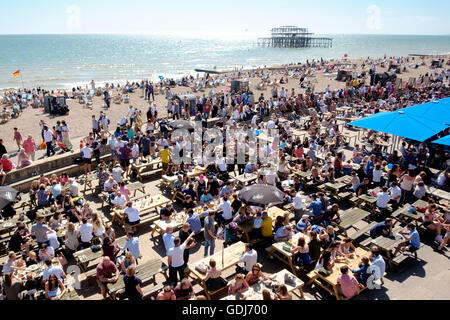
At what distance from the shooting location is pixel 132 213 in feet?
29.1

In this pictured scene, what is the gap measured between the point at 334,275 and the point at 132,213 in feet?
17.3

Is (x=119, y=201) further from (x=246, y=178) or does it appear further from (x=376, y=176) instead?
(x=376, y=176)

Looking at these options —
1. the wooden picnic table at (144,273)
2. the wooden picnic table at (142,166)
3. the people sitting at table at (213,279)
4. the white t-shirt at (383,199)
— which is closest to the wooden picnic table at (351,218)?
the white t-shirt at (383,199)

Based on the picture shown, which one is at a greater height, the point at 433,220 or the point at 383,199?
the point at 383,199

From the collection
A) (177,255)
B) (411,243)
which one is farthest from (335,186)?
(177,255)

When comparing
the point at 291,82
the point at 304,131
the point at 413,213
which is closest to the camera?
the point at 413,213

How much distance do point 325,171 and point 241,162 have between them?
321 cm

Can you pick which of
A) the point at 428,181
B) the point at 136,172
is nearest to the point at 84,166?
the point at 136,172

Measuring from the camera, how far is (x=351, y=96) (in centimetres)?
2656

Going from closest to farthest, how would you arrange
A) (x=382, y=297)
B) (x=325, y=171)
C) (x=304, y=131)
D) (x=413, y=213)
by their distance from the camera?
(x=382, y=297) < (x=413, y=213) < (x=325, y=171) < (x=304, y=131)

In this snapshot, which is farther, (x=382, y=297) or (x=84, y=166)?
(x=84, y=166)

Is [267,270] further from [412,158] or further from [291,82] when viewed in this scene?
[291,82]

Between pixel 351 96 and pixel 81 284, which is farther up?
pixel 351 96

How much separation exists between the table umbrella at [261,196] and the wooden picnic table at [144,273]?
8.50 ft
